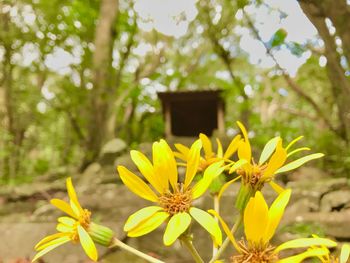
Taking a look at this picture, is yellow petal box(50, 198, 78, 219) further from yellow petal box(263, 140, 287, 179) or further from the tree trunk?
the tree trunk

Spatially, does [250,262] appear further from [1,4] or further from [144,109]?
[144,109]

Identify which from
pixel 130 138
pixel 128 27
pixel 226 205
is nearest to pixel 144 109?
pixel 130 138

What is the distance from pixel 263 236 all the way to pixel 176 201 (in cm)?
22

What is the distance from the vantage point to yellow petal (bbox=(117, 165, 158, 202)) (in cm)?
91

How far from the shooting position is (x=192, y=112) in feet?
33.6

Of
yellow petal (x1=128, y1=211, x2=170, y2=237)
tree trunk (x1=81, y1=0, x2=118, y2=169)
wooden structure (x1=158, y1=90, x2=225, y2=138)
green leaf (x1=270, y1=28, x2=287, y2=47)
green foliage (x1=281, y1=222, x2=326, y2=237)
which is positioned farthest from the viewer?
wooden structure (x1=158, y1=90, x2=225, y2=138)

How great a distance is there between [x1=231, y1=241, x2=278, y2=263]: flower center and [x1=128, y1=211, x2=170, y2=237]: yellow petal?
17 cm

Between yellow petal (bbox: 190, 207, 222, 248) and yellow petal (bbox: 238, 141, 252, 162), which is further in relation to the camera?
yellow petal (bbox: 238, 141, 252, 162)

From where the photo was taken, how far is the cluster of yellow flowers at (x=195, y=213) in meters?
0.80

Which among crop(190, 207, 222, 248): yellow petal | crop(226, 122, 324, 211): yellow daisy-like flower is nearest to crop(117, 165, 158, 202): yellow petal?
crop(190, 207, 222, 248): yellow petal

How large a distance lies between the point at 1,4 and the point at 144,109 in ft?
15.7

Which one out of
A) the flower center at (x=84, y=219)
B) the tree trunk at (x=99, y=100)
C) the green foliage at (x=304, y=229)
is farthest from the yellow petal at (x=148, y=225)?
the tree trunk at (x=99, y=100)

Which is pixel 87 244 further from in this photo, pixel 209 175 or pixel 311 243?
pixel 311 243

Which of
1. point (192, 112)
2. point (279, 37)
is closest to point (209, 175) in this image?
point (279, 37)
